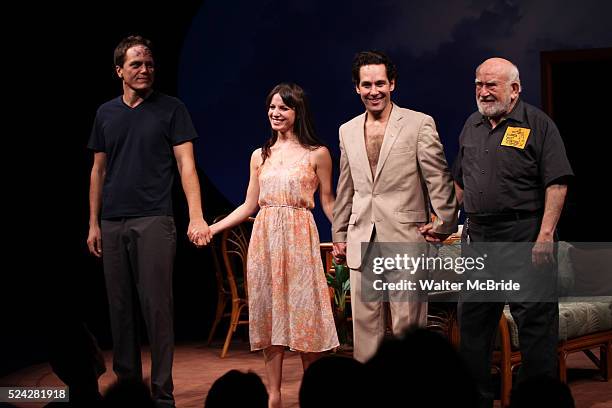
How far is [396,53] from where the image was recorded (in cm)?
731

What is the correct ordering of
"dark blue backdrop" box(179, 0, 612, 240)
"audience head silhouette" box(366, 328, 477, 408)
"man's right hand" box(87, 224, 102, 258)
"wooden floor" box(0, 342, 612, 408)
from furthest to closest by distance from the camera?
"dark blue backdrop" box(179, 0, 612, 240) < "wooden floor" box(0, 342, 612, 408) < "man's right hand" box(87, 224, 102, 258) < "audience head silhouette" box(366, 328, 477, 408)

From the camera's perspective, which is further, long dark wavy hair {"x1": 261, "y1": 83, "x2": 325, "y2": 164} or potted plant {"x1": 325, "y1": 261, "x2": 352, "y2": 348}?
potted plant {"x1": 325, "y1": 261, "x2": 352, "y2": 348}

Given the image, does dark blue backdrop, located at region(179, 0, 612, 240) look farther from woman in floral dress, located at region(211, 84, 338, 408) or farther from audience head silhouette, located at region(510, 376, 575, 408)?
audience head silhouette, located at region(510, 376, 575, 408)

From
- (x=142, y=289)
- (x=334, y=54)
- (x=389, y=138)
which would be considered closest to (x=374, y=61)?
(x=389, y=138)

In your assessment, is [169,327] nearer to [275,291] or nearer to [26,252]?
[275,291]

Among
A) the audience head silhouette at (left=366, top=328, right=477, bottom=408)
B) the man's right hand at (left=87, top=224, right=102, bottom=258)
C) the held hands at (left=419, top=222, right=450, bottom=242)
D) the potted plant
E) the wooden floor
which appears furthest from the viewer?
the potted plant

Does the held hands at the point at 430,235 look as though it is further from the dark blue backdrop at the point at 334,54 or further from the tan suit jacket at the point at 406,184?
the dark blue backdrop at the point at 334,54

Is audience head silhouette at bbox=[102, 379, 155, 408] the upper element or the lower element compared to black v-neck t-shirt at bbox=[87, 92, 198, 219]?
lower

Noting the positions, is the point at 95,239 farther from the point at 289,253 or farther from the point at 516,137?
the point at 516,137

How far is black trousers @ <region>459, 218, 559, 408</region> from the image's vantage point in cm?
354

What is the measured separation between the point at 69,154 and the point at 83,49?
747mm

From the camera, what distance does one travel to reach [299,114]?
4031mm

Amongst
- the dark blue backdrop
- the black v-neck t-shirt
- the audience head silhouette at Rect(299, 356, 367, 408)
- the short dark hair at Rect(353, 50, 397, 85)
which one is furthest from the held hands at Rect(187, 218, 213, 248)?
the dark blue backdrop

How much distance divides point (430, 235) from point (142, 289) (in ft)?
3.75
